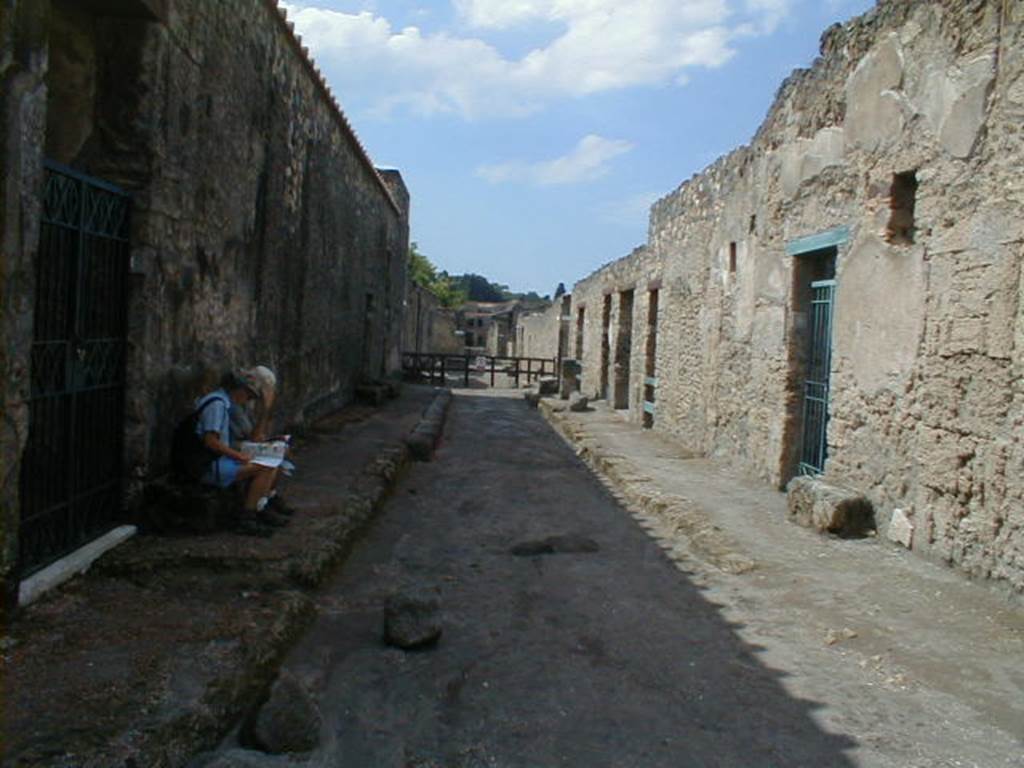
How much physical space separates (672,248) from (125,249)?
28.8 feet

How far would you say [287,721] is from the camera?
276cm

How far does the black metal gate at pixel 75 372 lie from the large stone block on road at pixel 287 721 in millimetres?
1316

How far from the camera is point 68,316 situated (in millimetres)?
3971

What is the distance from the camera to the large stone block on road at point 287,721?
106 inches

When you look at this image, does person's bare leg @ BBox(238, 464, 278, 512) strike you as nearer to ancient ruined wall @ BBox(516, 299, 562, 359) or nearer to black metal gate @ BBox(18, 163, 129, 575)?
black metal gate @ BBox(18, 163, 129, 575)

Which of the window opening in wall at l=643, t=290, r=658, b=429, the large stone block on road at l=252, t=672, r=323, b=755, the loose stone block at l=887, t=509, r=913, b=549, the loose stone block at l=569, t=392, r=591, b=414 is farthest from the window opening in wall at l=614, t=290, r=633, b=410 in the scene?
the large stone block on road at l=252, t=672, r=323, b=755

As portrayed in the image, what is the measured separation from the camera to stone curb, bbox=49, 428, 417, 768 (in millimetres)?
2479

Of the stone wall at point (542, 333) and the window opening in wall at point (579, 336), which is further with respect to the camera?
the stone wall at point (542, 333)

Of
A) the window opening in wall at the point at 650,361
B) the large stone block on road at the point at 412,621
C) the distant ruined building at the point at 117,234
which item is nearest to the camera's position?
the distant ruined building at the point at 117,234

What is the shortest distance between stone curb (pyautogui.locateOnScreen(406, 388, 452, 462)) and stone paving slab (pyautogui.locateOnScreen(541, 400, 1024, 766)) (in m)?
2.76

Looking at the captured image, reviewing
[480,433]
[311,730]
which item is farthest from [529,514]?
[480,433]

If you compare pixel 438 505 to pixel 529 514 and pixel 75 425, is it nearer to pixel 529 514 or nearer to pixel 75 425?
pixel 529 514

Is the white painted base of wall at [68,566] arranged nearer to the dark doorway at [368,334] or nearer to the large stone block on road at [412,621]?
the large stone block on road at [412,621]

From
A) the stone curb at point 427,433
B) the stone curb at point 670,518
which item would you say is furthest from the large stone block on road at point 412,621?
the stone curb at point 427,433
